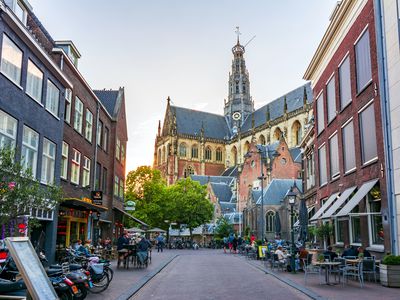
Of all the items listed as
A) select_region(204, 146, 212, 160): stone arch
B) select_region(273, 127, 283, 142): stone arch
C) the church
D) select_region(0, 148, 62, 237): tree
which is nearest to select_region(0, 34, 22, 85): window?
select_region(0, 148, 62, 237): tree

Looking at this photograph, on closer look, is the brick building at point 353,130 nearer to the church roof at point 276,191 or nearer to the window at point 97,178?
the window at point 97,178

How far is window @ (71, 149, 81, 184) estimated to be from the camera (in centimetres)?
2102

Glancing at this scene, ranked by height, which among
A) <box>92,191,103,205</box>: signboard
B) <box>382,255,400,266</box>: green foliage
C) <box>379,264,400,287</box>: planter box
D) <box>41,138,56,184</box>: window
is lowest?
<box>379,264,400,287</box>: planter box

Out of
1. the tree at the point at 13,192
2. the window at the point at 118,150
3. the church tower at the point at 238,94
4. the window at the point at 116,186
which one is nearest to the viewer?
the tree at the point at 13,192

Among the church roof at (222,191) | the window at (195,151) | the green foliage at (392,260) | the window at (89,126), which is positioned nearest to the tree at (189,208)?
the church roof at (222,191)

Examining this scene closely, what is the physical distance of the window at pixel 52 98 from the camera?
680 inches

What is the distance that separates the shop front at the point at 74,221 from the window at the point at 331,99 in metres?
12.4

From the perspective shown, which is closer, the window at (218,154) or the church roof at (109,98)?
the church roof at (109,98)

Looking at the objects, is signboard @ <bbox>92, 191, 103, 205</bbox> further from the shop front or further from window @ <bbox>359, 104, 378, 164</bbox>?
window @ <bbox>359, 104, 378, 164</bbox>

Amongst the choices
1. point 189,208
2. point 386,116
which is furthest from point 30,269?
point 189,208

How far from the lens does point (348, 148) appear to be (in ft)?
63.9

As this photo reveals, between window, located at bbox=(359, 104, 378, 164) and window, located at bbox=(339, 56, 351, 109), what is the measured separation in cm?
181

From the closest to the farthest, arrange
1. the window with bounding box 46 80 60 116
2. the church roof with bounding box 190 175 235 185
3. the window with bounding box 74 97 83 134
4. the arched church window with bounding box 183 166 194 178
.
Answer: the window with bounding box 46 80 60 116, the window with bounding box 74 97 83 134, the church roof with bounding box 190 175 235 185, the arched church window with bounding box 183 166 194 178

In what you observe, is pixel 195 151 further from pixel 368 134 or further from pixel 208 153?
pixel 368 134
